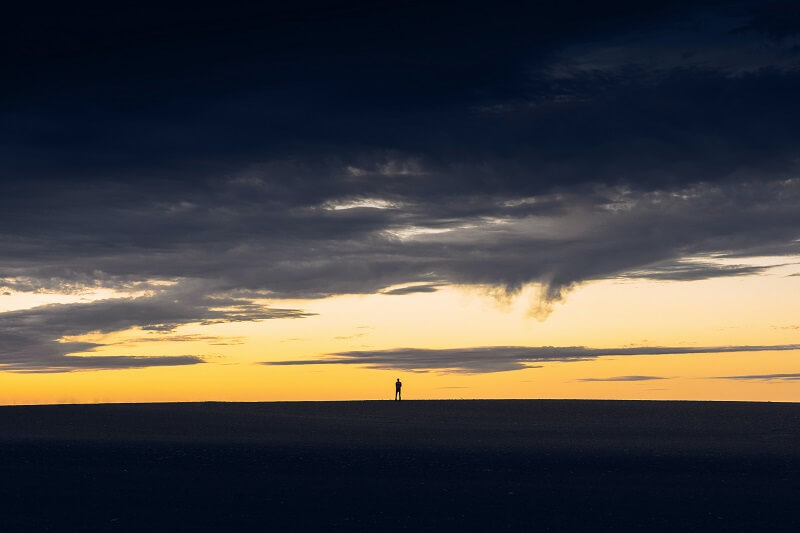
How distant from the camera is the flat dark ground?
74.6 feet

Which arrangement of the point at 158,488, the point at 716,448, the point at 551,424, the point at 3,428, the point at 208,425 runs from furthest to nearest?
1. the point at 551,424
2. the point at 208,425
3. the point at 3,428
4. the point at 716,448
5. the point at 158,488

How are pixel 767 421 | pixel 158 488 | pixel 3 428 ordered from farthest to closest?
pixel 767 421, pixel 3 428, pixel 158 488

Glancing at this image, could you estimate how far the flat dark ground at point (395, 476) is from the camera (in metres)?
22.7

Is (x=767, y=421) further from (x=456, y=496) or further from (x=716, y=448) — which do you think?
(x=456, y=496)

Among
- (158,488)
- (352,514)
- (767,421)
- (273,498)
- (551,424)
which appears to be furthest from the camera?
(767,421)

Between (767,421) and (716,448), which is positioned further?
(767,421)

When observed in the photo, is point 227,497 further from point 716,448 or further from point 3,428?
point 3,428

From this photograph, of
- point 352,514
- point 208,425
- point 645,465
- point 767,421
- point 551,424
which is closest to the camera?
point 352,514

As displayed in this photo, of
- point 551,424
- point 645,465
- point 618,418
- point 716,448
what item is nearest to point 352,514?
point 645,465

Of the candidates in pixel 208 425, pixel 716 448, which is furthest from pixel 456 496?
pixel 208 425

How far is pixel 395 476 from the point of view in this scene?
103ft

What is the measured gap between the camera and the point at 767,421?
215 feet

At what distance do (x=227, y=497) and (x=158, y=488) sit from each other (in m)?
2.90

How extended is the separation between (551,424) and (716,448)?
19.0m
